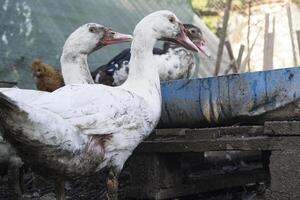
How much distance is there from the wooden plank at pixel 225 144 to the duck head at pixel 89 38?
946mm

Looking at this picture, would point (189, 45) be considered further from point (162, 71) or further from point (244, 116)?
point (162, 71)

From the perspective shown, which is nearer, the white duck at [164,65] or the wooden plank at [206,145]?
the wooden plank at [206,145]

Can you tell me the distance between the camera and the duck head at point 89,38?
3754mm

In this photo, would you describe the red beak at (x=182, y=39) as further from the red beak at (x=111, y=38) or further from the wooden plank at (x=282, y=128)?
the wooden plank at (x=282, y=128)

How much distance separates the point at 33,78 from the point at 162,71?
136cm

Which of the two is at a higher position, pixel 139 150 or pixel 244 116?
pixel 244 116

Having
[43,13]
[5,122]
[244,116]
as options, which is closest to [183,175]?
[244,116]

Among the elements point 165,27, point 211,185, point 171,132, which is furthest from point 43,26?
point 211,185

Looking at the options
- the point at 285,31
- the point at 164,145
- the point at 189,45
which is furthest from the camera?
the point at 285,31

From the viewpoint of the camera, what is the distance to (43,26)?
5.10m

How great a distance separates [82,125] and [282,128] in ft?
3.23

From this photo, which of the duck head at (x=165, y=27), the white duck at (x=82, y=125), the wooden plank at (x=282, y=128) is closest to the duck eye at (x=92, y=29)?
the duck head at (x=165, y=27)

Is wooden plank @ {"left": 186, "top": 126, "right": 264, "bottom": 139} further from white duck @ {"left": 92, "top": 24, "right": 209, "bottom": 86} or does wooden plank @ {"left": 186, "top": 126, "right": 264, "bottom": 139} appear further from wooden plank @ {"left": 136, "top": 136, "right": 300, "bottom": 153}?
white duck @ {"left": 92, "top": 24, "right": 209, "bottom": 86}

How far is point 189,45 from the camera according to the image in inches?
130
